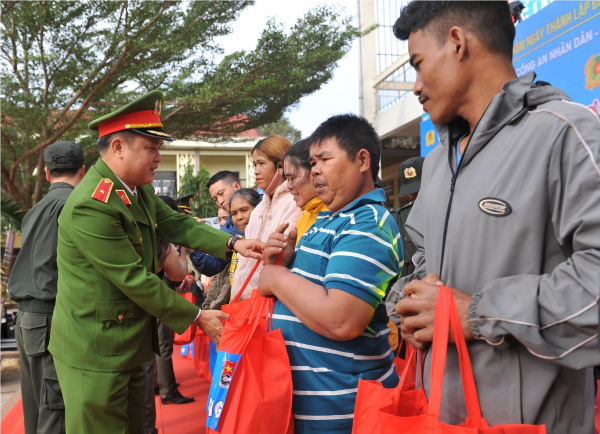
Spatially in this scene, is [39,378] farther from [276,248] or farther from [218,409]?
[276,248]

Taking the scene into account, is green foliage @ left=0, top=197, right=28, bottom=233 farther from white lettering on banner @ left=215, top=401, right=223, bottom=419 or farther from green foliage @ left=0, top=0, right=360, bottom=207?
white lettering on banner @ left=215, top=401, right=223, bottom=419

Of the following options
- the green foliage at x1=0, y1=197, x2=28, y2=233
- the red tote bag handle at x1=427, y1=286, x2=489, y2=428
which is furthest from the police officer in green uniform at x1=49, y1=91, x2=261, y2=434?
the green foliage at x1=0, y1=197, x2=28, y2=233

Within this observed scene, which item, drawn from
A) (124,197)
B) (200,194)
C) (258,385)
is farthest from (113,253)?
(200,194)

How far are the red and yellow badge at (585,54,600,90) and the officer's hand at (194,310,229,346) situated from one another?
330cm

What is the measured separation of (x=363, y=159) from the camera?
207 cm

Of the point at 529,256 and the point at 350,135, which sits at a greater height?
the point at 350,135

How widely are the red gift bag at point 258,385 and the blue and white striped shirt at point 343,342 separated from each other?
6cm

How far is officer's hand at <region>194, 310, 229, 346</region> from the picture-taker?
2.48 metres

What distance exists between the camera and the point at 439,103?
1.33 meters

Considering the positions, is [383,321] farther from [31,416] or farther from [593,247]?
[31,416]

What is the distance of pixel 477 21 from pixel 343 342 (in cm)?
116

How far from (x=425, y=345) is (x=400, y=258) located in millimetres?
653

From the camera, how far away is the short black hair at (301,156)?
8.47ft

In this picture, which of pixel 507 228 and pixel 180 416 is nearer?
pixel 507 228
